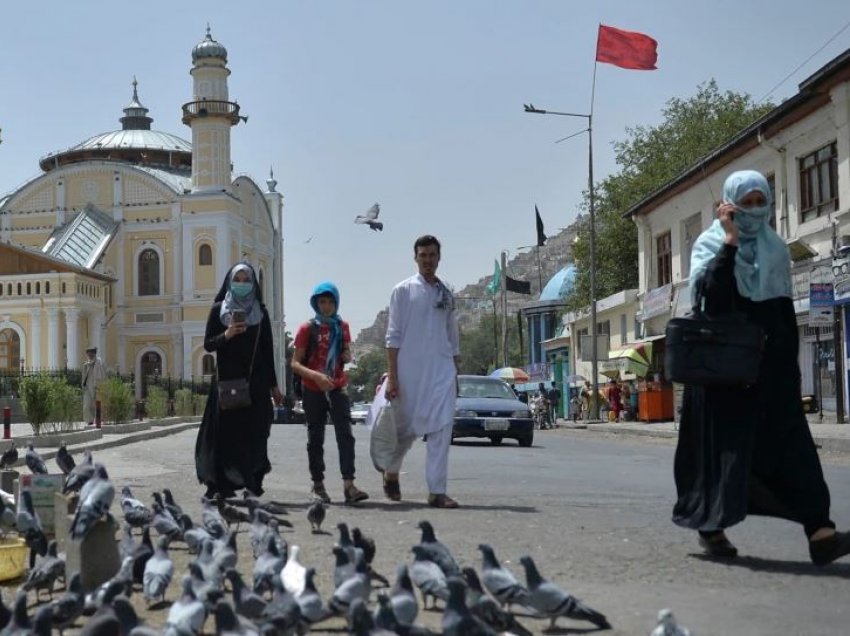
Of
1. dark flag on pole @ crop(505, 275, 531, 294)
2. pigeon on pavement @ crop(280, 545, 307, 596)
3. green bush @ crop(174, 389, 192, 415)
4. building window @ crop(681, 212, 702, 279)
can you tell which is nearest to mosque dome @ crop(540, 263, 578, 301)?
dark flag on pole @ crop(505, 275, 531, 294)

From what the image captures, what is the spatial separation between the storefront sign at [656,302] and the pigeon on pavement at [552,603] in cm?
3283

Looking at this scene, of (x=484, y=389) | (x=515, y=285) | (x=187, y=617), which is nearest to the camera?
(x=187, y=617)

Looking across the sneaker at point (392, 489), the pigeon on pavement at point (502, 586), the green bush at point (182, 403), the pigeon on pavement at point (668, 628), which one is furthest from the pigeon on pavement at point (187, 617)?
the green bush at point (182, 403)

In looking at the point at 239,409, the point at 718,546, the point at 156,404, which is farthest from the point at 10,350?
the point at 718,546

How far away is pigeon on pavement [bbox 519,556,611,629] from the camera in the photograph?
465 centimetres

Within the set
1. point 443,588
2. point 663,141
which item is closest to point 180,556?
point 443,588

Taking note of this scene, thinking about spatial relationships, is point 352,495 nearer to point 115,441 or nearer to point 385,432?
point 385,432

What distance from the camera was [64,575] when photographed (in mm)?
5641

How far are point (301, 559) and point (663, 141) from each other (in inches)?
1796

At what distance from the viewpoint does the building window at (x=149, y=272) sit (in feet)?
228

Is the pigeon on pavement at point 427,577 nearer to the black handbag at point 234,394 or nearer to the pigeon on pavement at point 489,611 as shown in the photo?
the pigeon on pavement at point 489,611

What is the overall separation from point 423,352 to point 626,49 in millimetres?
27657

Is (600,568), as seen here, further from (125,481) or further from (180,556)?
(125,481)

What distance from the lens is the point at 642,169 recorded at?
50469 mm
